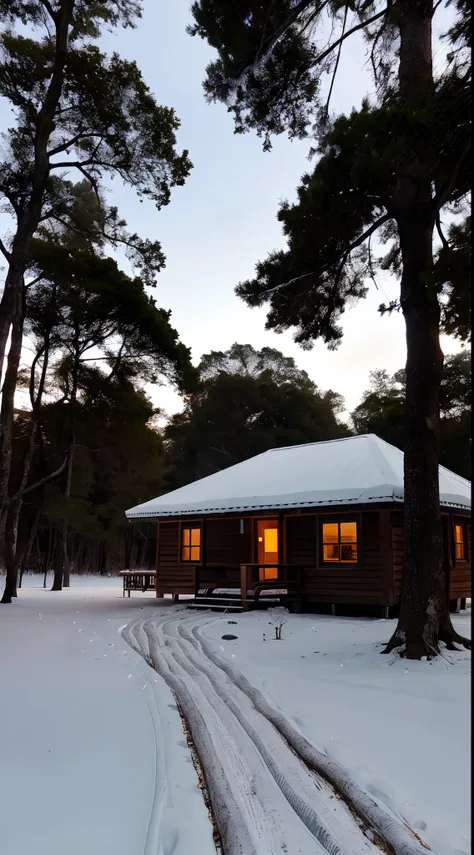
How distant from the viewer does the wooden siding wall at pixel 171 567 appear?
56.8 feet

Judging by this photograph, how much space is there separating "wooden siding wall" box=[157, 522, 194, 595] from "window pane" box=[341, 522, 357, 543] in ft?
16.5

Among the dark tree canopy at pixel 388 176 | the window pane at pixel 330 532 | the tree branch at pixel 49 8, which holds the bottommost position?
the window pane at pixel 330 532

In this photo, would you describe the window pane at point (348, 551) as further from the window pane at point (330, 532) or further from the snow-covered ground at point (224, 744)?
the snow-covered ground at point (224, 744)

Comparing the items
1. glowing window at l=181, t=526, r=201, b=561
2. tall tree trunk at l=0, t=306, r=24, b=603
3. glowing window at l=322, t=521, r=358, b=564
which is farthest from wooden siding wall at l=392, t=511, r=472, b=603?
tall tree trunk at l=0, t=306, r=24, b=603

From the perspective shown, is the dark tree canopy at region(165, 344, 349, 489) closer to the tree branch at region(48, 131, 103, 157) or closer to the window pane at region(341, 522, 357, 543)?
the window pane at region(341, 522, 357, 543)

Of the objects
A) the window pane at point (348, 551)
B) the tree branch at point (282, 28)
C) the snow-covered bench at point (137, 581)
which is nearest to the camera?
the tree branch at point (282, 28)

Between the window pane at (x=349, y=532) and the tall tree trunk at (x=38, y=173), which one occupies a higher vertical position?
the tall tree trunk at (x=38, y=173)

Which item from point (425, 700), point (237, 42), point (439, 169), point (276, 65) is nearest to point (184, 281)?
point (276, 65)

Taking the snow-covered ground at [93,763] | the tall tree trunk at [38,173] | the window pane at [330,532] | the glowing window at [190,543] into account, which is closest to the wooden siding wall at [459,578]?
the window pane at [330,532]

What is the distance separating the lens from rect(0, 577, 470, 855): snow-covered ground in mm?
3012

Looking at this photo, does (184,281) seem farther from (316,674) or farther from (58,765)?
(58,765)

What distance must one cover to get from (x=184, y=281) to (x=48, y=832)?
16.5 m

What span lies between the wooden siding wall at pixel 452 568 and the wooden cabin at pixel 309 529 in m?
0.03

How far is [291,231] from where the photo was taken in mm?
8688
